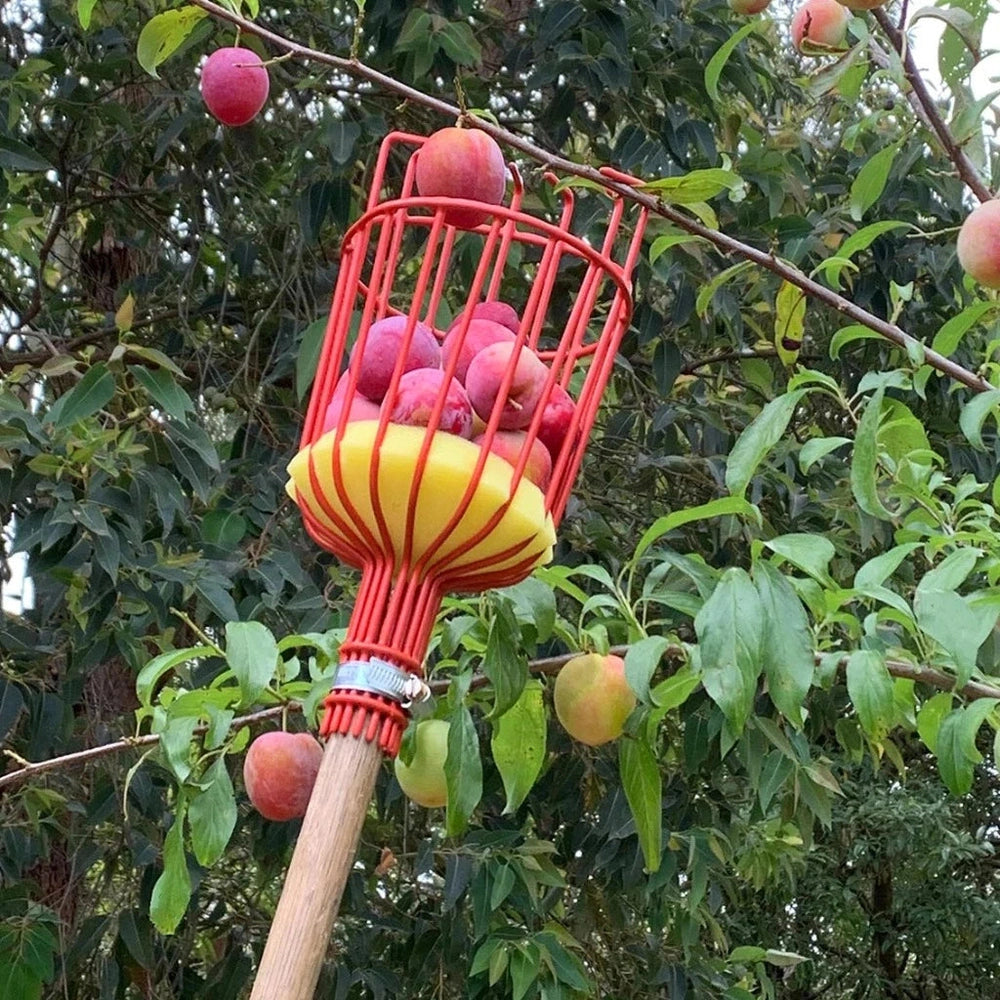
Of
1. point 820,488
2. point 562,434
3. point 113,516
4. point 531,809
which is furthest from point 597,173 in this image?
point 820,488

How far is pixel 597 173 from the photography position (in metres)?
0.84

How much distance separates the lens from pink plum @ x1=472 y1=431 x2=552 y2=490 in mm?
614

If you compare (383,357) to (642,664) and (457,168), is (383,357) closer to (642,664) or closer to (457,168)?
(457,168)

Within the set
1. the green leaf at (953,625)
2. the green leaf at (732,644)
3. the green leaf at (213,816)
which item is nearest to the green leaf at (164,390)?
the green leaf at (213,816)

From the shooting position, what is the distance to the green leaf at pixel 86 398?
1710 millimetres

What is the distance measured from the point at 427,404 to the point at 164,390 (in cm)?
123

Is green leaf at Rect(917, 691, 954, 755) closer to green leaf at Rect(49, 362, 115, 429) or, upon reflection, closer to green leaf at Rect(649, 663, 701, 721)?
green leaf at Rect(649, 663, 701, 721)

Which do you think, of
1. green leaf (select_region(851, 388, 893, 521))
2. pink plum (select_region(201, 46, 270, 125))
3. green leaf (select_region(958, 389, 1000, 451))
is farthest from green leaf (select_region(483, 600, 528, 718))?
pink plum (select_region(201, 46, 270, 125))

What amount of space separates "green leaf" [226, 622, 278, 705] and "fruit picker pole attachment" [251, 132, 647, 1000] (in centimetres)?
38

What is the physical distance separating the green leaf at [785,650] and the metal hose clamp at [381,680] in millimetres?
383

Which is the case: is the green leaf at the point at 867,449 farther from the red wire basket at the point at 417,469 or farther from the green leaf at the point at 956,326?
the red wire basket at the point at 417,469

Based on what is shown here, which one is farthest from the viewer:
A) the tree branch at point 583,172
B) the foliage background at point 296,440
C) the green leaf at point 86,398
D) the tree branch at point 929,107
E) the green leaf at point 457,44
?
the green leaf at point 457,44

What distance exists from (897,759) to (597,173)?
48.8 inches

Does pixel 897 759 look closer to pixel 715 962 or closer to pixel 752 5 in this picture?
pixel 715 962
